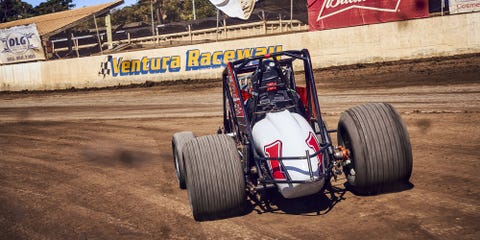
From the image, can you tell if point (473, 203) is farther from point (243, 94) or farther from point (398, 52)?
point (398, 52)

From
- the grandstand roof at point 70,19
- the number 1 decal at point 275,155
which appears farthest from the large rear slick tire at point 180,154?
the grandstand roof at point 70,19

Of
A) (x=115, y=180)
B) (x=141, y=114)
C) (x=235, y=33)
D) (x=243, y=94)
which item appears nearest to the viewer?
(x=243, y=94)

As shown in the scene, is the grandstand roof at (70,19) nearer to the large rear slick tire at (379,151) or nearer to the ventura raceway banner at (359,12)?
the ventura raceway banner at (359,12)

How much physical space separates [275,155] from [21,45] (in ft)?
83.4

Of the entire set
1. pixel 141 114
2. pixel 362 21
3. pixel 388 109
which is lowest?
pixel 141 114

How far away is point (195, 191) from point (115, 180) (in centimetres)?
277

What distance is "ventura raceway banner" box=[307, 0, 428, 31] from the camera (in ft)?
60.6

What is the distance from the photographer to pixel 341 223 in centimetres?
505

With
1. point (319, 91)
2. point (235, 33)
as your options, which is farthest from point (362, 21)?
point (235, 33)

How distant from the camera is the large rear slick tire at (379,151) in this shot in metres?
5.60

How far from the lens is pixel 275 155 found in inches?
217

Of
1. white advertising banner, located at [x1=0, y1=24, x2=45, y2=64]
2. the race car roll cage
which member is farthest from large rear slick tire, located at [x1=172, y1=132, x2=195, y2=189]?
white advertising banner, located at [x1=0, y1=24, x2=45, y2=64]

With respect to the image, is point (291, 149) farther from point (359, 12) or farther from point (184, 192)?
point (359, 12)

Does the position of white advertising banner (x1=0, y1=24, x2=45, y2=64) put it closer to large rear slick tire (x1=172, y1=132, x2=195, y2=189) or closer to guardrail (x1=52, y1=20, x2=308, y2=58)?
guardrail (x1=52, y1=20, x2=308, y2=58)
